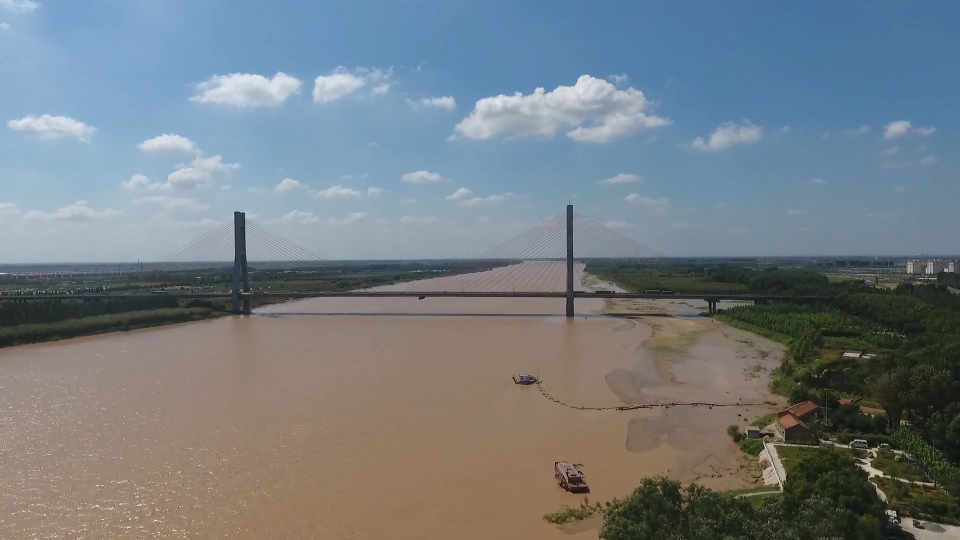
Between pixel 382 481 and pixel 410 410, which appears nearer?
pixel 382 481

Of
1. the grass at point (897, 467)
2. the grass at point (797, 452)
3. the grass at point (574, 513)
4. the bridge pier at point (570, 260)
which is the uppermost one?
the bridge pier at point (570, 260)

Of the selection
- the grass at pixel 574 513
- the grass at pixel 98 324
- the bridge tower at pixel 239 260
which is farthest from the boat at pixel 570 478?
the bridge tower at pixel 239 260

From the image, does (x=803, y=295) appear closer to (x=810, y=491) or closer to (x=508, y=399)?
(x=508, y=399)

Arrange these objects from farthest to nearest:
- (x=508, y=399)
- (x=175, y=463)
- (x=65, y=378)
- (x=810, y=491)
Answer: (x=65, y=378) → (x=508, y=399) → (x=175, y=463) → (x=810, y=491)

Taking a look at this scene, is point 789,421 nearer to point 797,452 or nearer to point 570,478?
point 797,452

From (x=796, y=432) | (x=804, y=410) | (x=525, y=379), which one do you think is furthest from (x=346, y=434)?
(x=804, y=410)

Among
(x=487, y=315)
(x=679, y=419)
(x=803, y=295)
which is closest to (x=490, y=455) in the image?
Result: (x=679, y=419)

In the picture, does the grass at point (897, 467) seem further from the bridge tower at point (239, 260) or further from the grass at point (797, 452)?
the bridge tower at point (239, 260)
